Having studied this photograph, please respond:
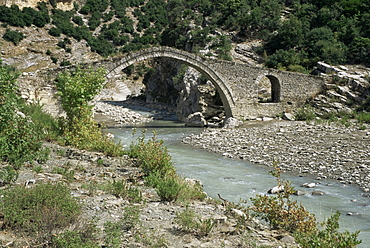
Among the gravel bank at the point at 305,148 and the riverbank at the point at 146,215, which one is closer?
the riverbank at the point at 146,215

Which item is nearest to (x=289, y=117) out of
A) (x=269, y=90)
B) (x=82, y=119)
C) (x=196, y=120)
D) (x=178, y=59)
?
(x=269, y=90)

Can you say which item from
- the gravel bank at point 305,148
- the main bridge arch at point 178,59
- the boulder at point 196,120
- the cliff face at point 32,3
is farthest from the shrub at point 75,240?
the cliff face at point 32,3

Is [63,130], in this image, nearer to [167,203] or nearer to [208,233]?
[167,203]

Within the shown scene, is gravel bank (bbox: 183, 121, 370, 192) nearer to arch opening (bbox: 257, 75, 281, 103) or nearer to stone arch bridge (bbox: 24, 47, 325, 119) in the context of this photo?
stone arch bridge (bbox: 24, 47, 325, 119)

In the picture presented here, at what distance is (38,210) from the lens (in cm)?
327

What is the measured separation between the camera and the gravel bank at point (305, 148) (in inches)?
318

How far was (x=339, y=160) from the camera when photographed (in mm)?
8758

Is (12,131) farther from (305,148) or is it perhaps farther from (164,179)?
(305,148)

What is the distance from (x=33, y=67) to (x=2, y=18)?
11.7 m

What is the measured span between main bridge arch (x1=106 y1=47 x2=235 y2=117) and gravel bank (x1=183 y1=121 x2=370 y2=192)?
3.67m

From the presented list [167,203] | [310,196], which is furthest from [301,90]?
[167,203]

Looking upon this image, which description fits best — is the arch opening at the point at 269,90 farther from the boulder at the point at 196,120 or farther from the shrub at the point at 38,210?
the shrub at the point at 38,210

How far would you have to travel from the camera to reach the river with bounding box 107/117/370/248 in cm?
528

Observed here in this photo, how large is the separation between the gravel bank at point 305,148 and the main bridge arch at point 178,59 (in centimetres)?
367
